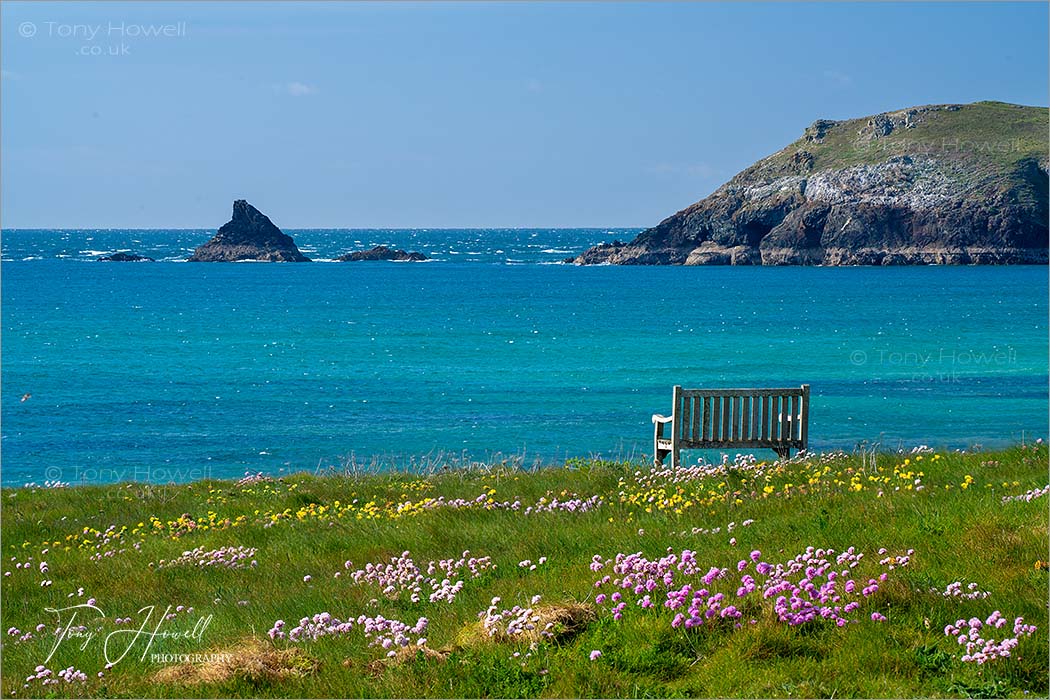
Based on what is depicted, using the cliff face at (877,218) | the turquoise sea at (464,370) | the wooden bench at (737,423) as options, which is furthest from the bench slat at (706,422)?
the cliff face at (877,218)

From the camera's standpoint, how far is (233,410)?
41.6 m

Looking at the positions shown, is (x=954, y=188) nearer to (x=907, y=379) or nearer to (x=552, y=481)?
(x=907, y=379)

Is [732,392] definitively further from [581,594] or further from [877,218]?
[877,218]

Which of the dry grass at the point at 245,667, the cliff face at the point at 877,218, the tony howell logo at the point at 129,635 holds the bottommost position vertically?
the tony howell logo at the point at 129,635

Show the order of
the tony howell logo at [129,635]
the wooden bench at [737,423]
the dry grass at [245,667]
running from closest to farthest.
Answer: the dry grass at [245,667]
the tony howell logo at [129,635]
the wooden bench at [737,423]

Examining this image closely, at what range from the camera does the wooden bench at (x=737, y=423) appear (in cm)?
1753

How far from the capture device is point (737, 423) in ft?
58.5

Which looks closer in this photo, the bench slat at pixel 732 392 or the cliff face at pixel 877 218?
the bench slat at pixel 732 392

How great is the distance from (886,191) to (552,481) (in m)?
183

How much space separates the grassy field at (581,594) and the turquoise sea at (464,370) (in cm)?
845

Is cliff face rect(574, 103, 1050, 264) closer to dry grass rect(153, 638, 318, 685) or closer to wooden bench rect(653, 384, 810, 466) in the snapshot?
wooden bench rect(653, 384, 810, 466)

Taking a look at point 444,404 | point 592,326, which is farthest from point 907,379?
point 592,326

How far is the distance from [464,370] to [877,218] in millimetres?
138815

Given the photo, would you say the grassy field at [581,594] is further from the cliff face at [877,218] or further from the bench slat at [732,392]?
the cliff face at [877,218]
